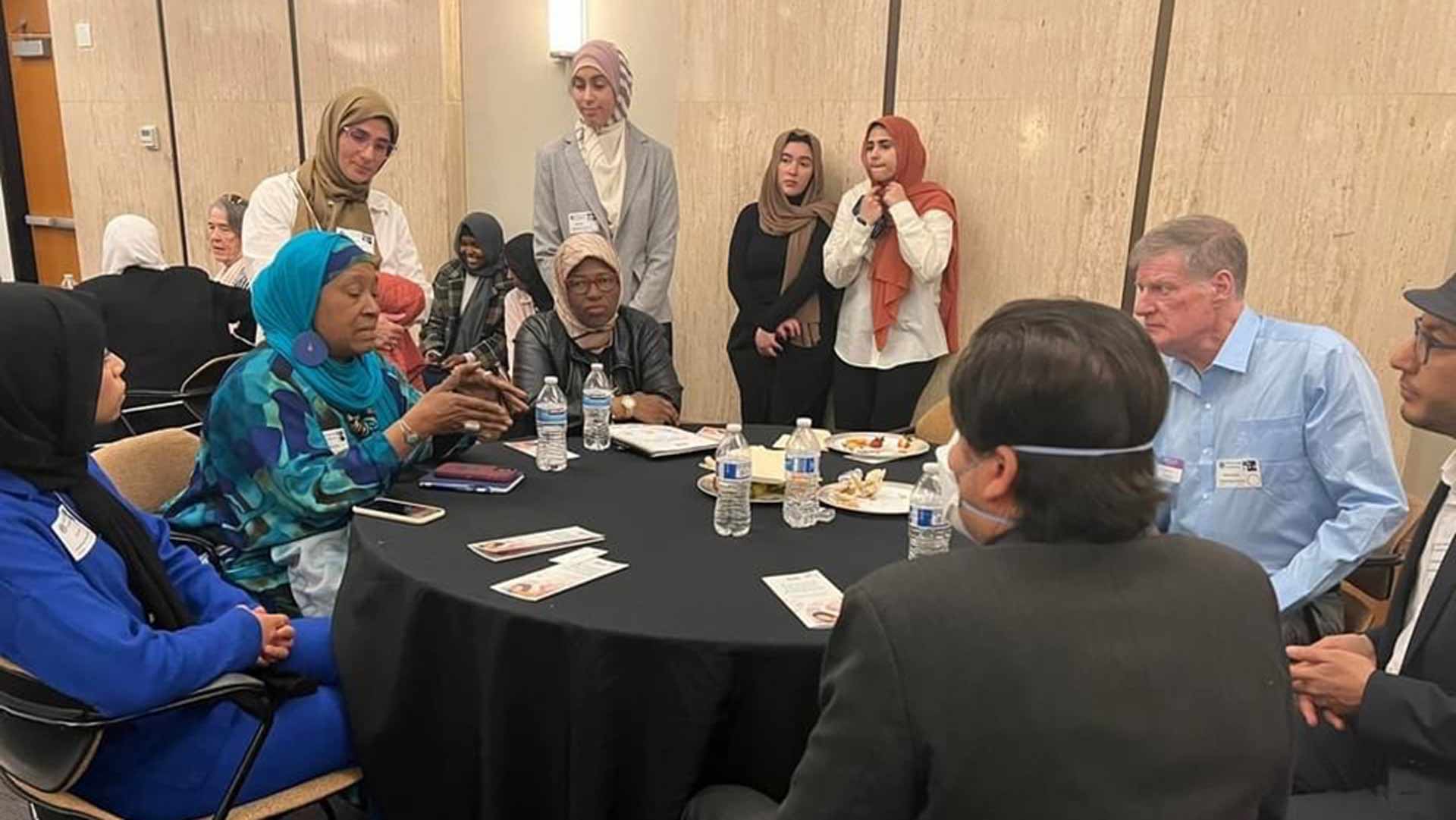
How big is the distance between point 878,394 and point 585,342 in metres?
1.49

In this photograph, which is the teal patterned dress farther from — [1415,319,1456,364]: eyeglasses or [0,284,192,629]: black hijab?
[1415,319,1456,364]: eyeglasses

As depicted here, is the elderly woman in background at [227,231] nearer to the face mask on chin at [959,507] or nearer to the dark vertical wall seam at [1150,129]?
the dark vertical wall seam at [1150,129]

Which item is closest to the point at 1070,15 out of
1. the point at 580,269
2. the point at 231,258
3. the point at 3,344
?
the point at 580,269

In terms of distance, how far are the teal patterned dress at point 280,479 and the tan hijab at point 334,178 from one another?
1.34m

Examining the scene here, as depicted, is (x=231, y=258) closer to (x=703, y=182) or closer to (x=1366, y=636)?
(x=703, y=182)

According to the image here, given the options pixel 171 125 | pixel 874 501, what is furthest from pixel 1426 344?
pixel 171 125

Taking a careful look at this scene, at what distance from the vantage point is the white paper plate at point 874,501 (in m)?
2.15

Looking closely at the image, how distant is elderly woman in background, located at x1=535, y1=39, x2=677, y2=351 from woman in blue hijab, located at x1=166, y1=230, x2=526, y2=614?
1641 millimetres

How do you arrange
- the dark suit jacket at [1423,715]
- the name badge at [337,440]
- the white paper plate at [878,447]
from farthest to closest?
the white paper plate at [878,447]
the name badge at [337,440]
the dark suit jacket at [1423,715]

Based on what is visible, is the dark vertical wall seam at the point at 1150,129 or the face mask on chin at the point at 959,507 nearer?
the face mask on chin at the point at 959,507

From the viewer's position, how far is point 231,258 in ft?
16.6

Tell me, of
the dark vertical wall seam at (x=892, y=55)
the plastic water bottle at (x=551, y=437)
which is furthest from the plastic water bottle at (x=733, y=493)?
the dark vertical wall seam at (x=892, y=55)

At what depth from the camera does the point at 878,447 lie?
267 cm

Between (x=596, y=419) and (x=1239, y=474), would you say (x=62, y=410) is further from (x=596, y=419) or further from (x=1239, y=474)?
(x=1239, y=474)
